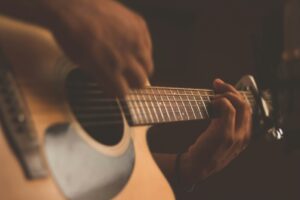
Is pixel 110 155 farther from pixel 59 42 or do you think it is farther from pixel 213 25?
pixel 213 25

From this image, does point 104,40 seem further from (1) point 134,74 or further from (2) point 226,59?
(2) point 226,59

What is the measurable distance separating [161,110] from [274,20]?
0.95 meters

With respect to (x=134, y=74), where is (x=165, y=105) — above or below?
below

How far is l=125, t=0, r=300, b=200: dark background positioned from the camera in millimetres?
1181

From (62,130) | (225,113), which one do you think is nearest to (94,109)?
(62,130)

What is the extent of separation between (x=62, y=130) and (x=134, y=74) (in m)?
0.11

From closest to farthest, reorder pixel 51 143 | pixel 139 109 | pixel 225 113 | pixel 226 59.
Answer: pixel 51 143 → pixel 139 109 → pixel 225 113 → pixel 226 59

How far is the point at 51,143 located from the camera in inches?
16.3

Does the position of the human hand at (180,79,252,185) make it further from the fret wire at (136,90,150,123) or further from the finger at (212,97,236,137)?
the fret wire at (136,90,150,123)

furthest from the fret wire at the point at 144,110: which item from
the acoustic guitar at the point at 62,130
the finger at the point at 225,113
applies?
the finger at the point at 225,113

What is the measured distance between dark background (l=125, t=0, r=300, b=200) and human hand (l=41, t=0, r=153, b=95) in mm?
670

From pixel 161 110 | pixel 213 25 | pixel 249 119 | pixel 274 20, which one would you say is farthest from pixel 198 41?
pixel 161 110

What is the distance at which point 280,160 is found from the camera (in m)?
1.41

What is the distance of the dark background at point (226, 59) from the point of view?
118 centimetres
